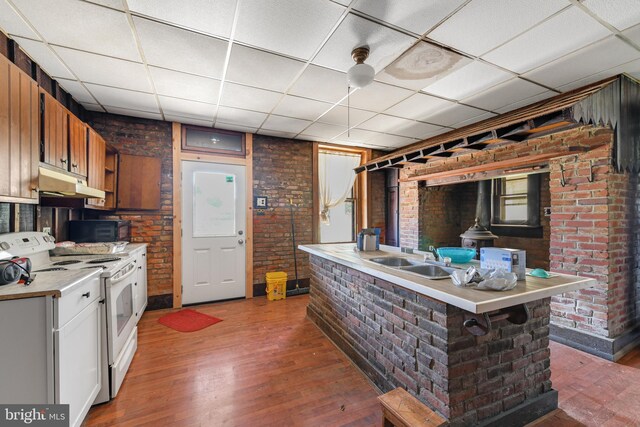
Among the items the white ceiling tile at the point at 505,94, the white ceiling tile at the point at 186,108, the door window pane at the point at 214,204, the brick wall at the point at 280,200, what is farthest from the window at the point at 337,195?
the white ceiling tile at the point at 505,94

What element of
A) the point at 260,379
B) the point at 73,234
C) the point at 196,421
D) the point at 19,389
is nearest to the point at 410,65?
the point at 260,379

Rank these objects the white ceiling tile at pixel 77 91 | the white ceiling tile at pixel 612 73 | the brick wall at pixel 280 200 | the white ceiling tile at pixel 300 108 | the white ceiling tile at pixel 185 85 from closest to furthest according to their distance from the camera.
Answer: the white ceiling tile at pixel 612 73, the white ceiling tile at pixel 185 85, the white ceiling tile at pixel 77 91, the white ceiling tile at pixel 300 108, the brick wall at pixel 280 200

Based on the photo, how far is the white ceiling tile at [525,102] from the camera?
2.99 meters

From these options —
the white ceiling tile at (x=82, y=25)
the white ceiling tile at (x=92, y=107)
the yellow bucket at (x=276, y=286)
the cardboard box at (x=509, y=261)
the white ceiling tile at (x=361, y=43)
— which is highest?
the white ceiling tile at (x=92, y=107)

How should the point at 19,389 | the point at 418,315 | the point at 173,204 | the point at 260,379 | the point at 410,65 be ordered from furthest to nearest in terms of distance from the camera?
the point at 173,204 < the point at 410,65 < the point at 260,379 < the point at 418,315 < the point at 19,389

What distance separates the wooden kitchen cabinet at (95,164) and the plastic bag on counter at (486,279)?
12.0 ft

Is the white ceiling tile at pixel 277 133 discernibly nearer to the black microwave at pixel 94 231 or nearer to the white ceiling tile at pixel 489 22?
the black microwave at pixel 94 231

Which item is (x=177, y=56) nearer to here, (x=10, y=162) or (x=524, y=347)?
(x=10, y=162)

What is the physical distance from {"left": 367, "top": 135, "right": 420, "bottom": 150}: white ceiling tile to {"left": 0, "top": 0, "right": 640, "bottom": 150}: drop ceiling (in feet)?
3.75

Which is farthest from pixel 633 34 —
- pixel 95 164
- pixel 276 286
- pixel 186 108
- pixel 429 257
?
pixel 95 164

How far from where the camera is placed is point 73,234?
3080 millimetres

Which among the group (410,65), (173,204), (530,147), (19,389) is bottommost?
(19,389)

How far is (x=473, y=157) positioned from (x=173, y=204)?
4.57 m

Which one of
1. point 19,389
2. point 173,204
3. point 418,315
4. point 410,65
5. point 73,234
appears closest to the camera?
point 19,389
